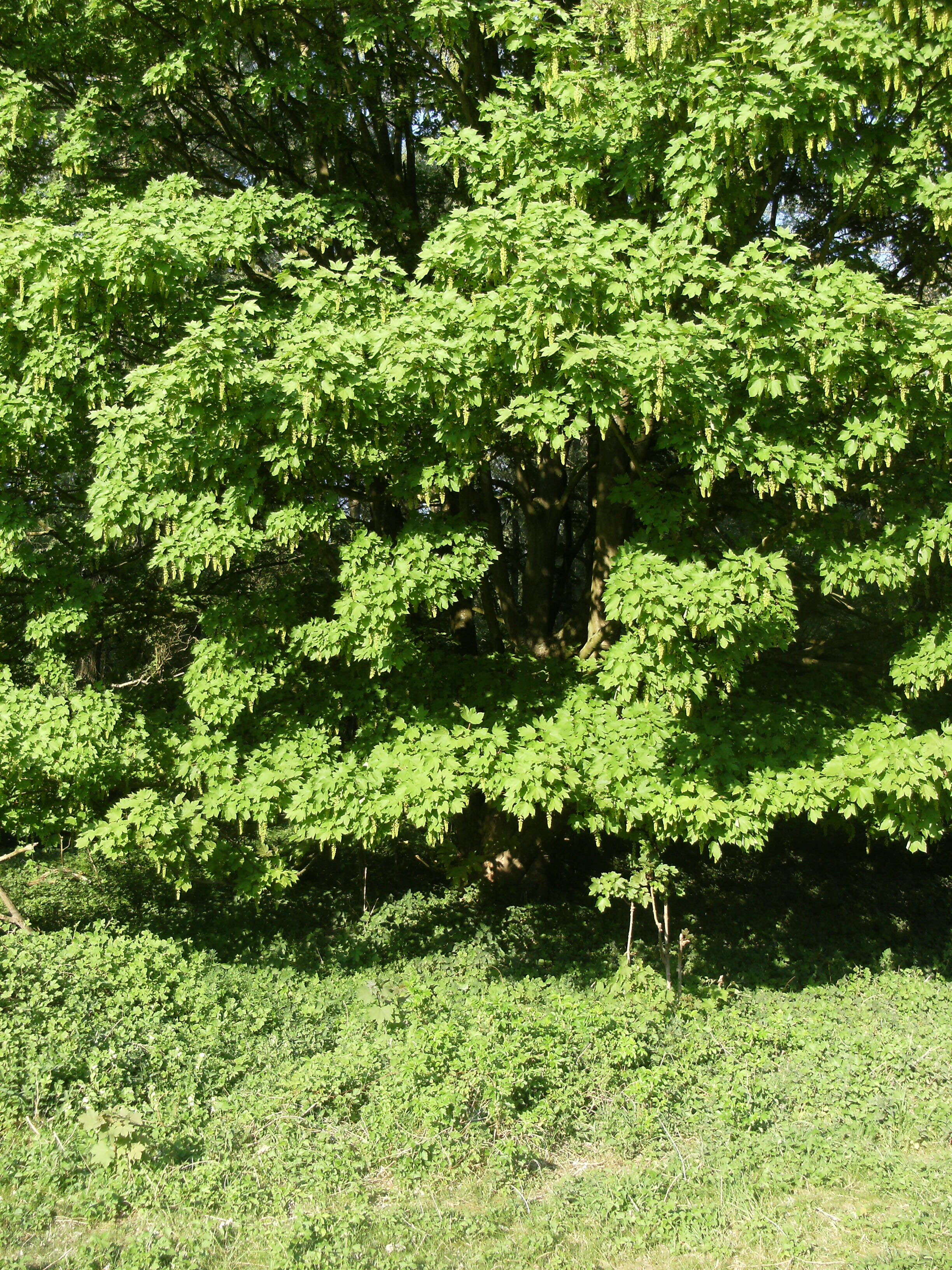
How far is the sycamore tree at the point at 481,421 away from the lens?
5.75 m

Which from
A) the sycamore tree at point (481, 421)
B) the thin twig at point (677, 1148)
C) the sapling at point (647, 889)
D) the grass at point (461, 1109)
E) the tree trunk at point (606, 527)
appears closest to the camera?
the grass at point (461, 1109)

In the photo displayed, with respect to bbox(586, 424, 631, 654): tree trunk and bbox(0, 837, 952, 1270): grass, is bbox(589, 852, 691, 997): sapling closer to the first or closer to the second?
bbox(0, 837, 952, 1270): grass

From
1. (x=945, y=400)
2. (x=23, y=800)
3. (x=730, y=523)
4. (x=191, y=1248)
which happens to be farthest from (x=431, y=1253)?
(x=730, y=523)

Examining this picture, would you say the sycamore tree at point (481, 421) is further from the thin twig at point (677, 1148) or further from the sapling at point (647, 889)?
the thin twig at point (677, 1148)

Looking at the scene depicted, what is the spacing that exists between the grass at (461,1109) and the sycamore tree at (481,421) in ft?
3.69

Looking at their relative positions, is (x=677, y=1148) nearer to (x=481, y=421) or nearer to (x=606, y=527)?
(x=481, y=421)

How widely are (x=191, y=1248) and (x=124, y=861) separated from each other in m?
7.67

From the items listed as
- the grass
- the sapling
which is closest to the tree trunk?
the sapling

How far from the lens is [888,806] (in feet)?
20.6

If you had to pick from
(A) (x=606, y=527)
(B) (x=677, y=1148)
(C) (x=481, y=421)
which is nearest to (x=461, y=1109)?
(B) (x=677, y=1148)

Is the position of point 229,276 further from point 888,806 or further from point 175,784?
point 888,806

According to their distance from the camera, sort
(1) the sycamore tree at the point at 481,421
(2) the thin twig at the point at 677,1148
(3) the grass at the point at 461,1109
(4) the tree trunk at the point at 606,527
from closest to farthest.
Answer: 1. (3) the grass at the point at 461,1109
2. (2) the thin twig at the point at 677,1148
3. (1) the sycamore tree at the point at 481,421
4. (4) the tree trunk at the point at 606,527

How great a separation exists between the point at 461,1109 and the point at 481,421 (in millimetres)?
4077

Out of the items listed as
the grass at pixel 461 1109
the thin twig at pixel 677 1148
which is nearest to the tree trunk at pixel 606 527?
the grass at pixel 461 1109
